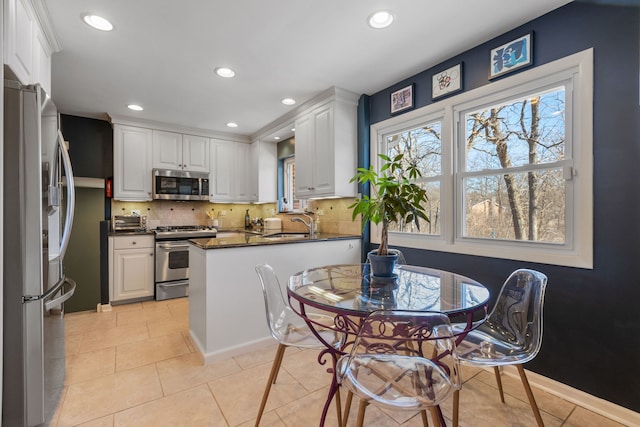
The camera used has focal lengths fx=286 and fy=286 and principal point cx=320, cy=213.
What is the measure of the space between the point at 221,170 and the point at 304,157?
5.92ft

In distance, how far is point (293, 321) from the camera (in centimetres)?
184

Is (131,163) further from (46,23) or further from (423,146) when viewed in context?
(423,146)

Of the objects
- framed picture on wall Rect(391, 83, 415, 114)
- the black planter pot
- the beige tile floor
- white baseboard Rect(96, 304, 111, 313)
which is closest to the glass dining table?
the black planter pot

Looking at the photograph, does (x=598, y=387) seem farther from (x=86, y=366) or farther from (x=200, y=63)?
(x=200, y=63)

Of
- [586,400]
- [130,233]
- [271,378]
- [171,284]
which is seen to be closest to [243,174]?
[130,233]

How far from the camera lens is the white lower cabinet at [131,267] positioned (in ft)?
11.5

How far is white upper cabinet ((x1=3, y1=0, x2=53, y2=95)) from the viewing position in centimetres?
138

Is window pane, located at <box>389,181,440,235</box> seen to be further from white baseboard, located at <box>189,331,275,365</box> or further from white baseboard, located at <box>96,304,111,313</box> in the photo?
white baseboard, located at <box>96,304,111,313</box>

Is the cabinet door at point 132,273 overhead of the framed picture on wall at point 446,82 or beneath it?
beneath

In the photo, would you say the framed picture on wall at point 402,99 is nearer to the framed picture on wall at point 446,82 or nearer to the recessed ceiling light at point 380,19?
the framed picture on wall at point 446,82

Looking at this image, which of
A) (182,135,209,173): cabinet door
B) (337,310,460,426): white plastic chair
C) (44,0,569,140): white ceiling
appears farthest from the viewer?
(182,135,209,173): cabinet door

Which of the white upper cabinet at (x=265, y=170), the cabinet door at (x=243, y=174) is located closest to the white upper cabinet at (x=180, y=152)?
the cabinet door at (x=243, y=174)

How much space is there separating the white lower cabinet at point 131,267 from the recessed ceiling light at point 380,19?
11.5ft

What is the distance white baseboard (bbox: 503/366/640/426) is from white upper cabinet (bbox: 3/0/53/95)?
348 centimetres
